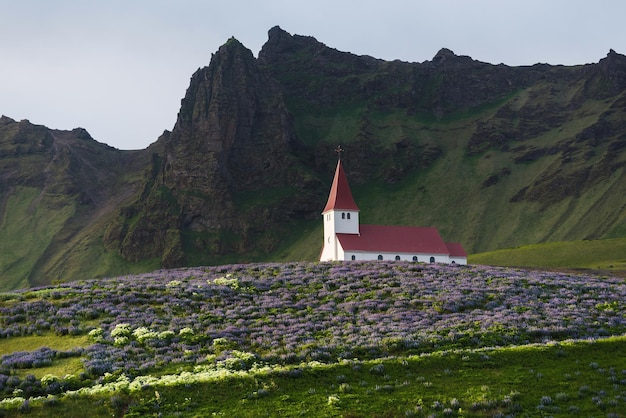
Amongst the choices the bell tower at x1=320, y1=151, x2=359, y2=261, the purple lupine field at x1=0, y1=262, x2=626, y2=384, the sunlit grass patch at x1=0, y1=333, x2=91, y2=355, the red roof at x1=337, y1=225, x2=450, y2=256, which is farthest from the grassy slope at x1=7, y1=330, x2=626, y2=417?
the bell tower at x1=320, y1=151, x2=359, y2=261

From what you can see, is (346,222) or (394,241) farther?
(346,222)

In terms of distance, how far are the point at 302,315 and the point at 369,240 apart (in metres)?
52.2

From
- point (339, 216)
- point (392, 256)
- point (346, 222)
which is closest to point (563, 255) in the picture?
point (392, 256)

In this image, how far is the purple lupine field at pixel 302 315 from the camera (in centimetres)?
3328

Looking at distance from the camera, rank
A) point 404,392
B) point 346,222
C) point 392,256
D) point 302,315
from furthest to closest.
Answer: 1. point 346,222
2. point 392,256
3. point 302,315
4. point 404,392

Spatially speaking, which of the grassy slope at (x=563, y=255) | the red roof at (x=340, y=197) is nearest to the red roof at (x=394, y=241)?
the red roof at (x=340, y=197)

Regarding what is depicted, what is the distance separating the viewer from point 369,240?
9362 centimetres

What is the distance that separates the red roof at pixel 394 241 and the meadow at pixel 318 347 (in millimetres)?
36701

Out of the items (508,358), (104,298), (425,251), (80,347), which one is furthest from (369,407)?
(425,251)

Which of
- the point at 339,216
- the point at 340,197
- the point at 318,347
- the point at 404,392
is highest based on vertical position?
the point at 340,197

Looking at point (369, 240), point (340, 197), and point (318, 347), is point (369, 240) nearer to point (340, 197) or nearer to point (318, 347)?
point (340, 197)

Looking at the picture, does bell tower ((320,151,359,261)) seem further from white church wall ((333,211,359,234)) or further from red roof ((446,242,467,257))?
red roof ((446,242,467,257))

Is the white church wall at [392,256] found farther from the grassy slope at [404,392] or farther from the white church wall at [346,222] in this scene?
the grassy slope at [404,392]

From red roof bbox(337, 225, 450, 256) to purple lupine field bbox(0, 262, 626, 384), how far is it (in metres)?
33.6
